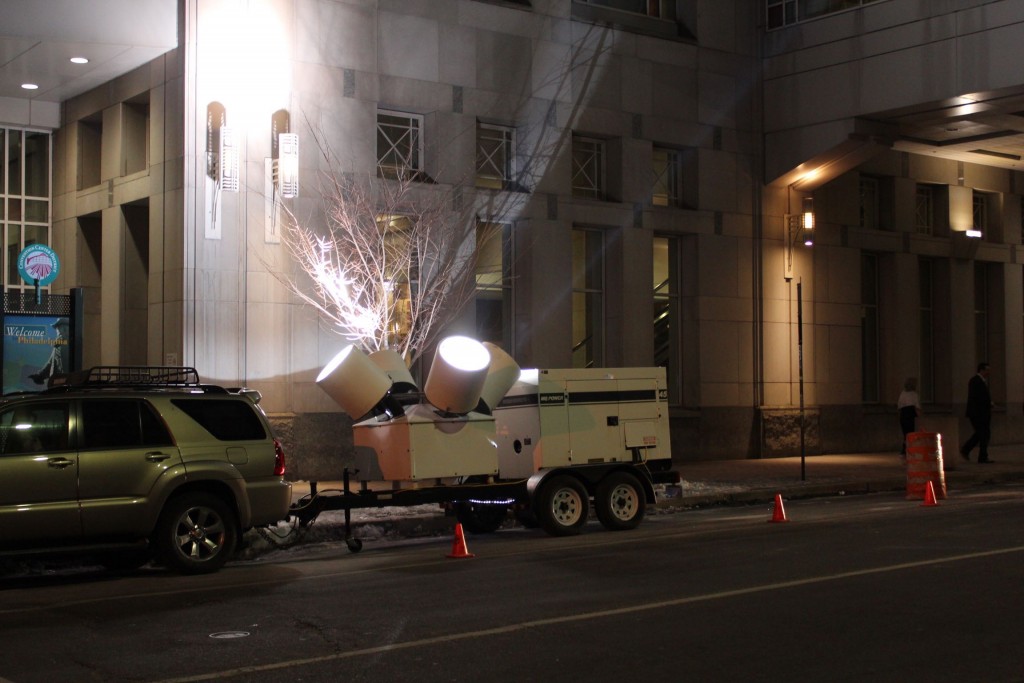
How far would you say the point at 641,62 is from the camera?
83.7 feet

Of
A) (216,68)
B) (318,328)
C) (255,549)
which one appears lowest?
(255,549)

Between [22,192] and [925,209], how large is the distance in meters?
22.1

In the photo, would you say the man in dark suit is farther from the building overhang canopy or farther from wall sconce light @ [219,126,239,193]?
the building overhang canopy

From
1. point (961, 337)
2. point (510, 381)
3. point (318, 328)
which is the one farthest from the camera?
point (961, 337)

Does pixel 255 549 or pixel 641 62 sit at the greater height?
pixel 641 62

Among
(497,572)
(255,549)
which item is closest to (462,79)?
(255,549)

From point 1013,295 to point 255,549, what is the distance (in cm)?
2629

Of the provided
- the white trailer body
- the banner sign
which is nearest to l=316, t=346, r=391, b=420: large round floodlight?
the white trailer body

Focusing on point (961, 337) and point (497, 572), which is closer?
point (497, 572)

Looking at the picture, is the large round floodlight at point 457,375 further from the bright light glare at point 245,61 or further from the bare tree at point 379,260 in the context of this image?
the bright light glare at point 245,61

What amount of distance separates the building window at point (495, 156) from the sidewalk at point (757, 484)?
6.71 metres

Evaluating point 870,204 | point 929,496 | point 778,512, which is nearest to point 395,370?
point 778,512

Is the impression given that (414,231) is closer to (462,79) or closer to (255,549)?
(462,79)

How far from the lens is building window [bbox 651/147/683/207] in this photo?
26266 mm
